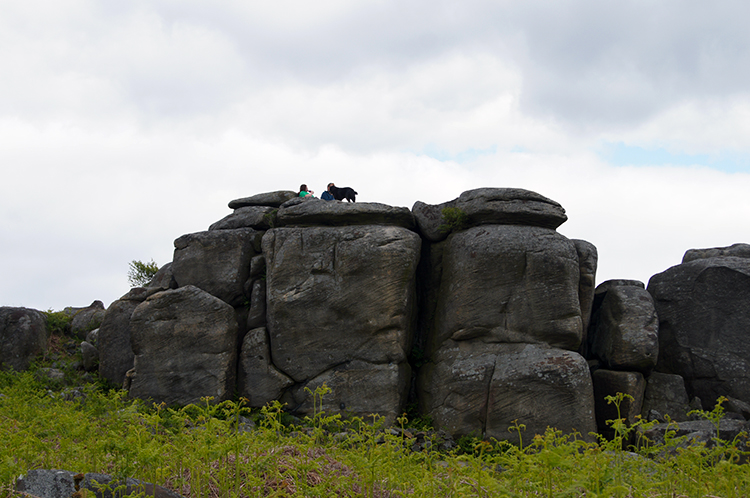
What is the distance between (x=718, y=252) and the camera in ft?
66.1

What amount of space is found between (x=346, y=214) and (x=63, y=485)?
13145 mm

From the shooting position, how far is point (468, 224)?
60.4ft

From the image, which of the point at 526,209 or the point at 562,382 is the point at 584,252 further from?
the point at 562,382

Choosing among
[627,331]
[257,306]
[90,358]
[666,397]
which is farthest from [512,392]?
[90,358]

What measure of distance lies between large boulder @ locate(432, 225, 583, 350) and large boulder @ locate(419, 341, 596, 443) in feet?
1.68

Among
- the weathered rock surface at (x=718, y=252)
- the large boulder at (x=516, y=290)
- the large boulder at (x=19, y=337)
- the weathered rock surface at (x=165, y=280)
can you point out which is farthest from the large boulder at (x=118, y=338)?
the weathered rock surface at (x=718, y=252)

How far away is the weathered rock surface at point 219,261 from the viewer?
1902 centimetres

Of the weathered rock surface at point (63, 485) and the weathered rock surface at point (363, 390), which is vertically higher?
the weathered rock surface at point (63, 485)

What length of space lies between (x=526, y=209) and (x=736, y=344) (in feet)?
24.9

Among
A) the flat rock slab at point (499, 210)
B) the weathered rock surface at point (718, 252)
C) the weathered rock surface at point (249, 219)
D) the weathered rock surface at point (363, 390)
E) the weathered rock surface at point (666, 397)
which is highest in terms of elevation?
the weathered rock surface at point (249, 219)

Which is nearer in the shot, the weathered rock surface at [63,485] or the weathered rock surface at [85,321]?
the weathered rock surface at [63,485]

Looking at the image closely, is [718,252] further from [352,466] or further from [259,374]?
[352,466]

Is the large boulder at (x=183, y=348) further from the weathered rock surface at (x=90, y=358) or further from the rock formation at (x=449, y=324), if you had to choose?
the weathered rock surface at (x=90, y=358)

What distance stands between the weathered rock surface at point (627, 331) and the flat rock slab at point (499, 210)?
10.4 feet
